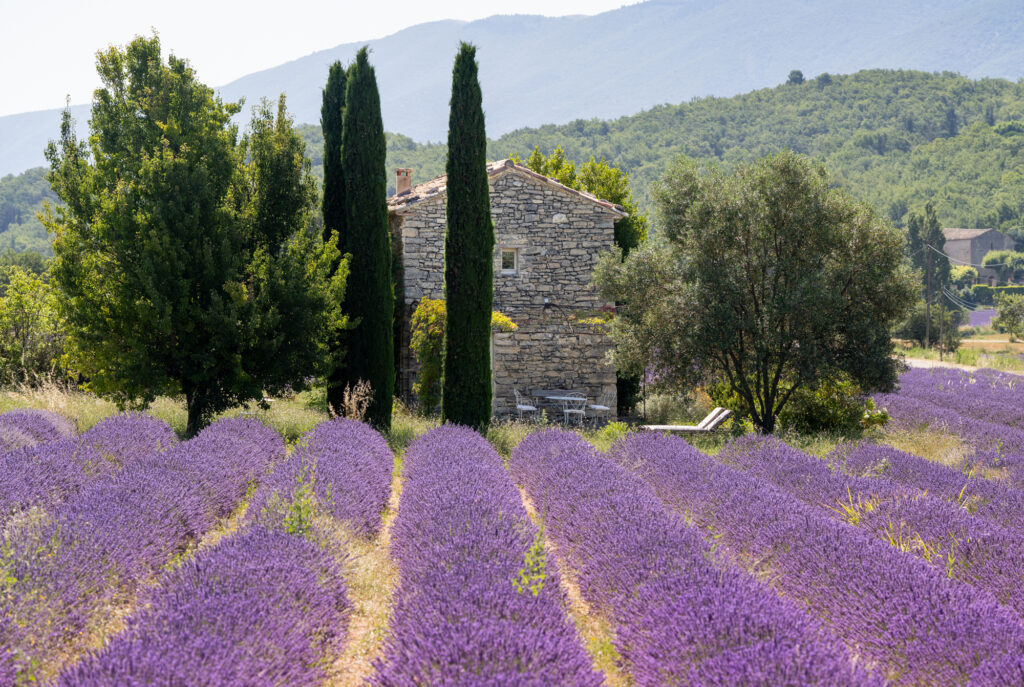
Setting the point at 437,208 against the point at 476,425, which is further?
the point at 437,208

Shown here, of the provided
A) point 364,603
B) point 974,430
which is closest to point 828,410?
point 974,430

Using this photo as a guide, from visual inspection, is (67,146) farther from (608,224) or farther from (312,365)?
(608,224)

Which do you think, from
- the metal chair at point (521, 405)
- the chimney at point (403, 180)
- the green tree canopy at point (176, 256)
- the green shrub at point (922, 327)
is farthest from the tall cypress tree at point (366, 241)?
the green shrub at point (922, 327)

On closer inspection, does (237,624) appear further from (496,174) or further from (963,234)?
(963,234)

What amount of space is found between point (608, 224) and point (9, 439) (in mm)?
11171

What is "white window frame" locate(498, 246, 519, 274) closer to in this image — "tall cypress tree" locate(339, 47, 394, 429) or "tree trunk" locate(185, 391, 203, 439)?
"tall cypress tree" locate(339, 47, 394, 429)

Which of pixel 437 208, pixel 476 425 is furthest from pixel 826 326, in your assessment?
pixel 437 208

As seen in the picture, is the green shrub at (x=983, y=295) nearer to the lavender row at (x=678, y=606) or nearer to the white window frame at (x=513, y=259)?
the white window frame at (x=513, y=259)

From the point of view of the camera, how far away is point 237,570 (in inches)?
140

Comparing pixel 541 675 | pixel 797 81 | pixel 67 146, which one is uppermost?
pixel 797 81

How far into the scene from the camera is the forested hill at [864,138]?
61312 mm

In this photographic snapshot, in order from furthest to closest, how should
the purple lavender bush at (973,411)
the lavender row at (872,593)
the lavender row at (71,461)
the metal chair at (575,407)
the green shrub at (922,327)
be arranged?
the green shrub at (922,327), the metal chair at (575,407), the purple lavender bush at (973,411), the lavender row at (71,461), the lavender row at (872,593)

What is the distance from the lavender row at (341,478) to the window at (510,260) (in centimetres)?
769

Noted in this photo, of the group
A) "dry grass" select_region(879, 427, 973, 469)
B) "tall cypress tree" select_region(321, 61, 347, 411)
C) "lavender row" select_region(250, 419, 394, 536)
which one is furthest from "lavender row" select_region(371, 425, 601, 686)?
"tall cypress tree" select_region(321, 61, 347, 411)
